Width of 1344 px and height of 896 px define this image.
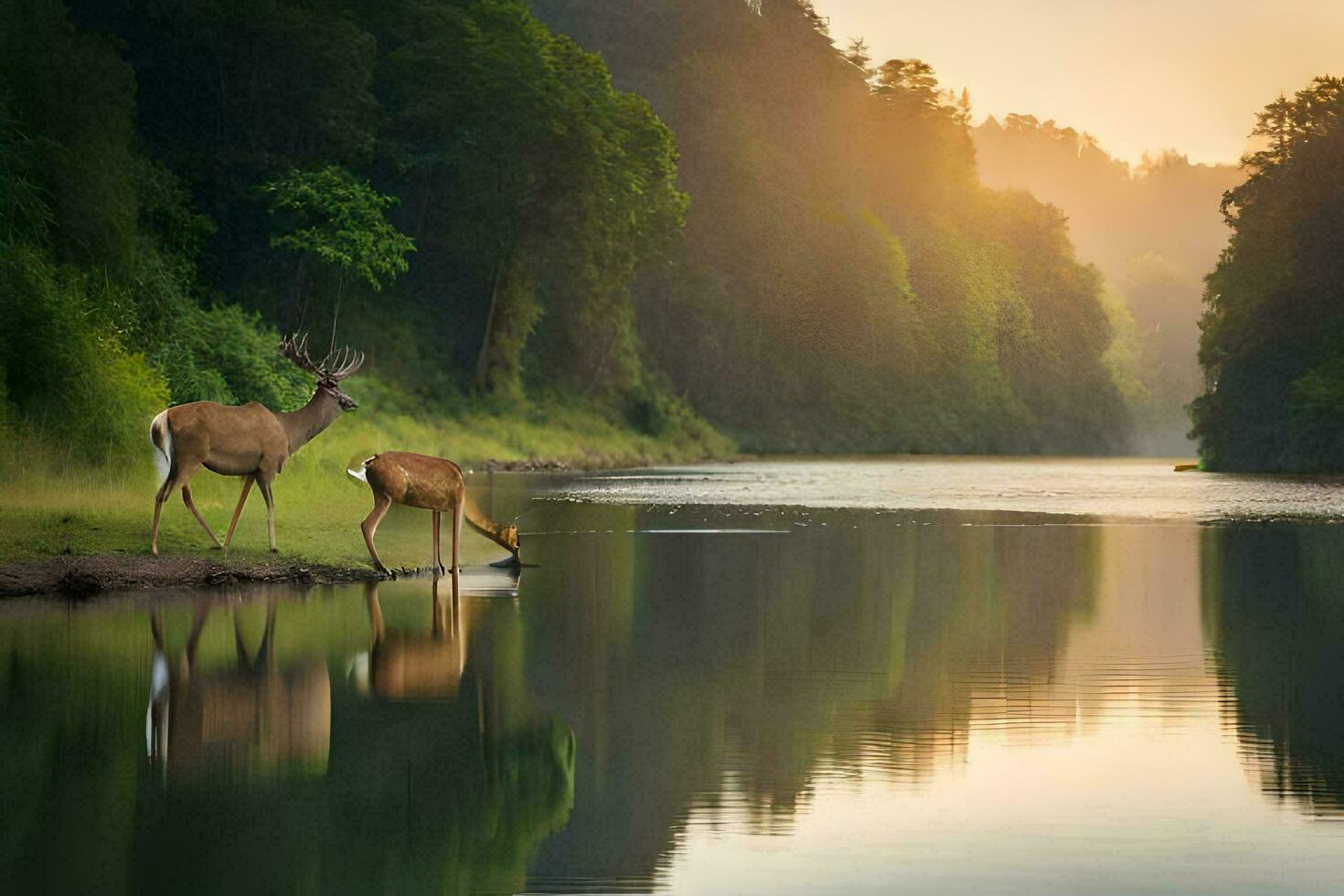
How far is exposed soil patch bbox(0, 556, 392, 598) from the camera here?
17.3m

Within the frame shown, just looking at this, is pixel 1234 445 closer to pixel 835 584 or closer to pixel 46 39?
pixel 46 39

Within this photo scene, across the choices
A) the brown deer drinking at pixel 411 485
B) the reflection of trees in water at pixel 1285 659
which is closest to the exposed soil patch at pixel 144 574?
the brown deer drinking at pixel 411 485

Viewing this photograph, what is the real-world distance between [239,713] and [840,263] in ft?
334

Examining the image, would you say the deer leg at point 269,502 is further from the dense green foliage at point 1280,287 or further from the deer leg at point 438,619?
the dense green foliage at point 1280,287

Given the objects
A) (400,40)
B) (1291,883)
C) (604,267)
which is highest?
(400,40)

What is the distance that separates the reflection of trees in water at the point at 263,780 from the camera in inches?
279

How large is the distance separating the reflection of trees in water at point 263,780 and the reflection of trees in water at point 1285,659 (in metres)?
3.48

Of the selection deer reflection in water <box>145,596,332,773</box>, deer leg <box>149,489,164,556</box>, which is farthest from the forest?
deer reflection in water <box>145,596,332,773</box>

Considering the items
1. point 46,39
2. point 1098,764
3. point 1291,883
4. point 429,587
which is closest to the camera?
point 1291,883

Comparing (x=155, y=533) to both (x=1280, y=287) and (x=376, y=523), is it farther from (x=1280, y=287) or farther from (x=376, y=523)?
(x=1280, y=287)

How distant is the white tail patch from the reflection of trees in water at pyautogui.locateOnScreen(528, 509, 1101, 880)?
4.00 m

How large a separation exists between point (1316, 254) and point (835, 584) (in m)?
51.4

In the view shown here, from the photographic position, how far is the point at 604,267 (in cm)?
6838

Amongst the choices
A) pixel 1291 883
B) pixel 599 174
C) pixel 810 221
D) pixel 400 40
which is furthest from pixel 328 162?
pixel 810 221
